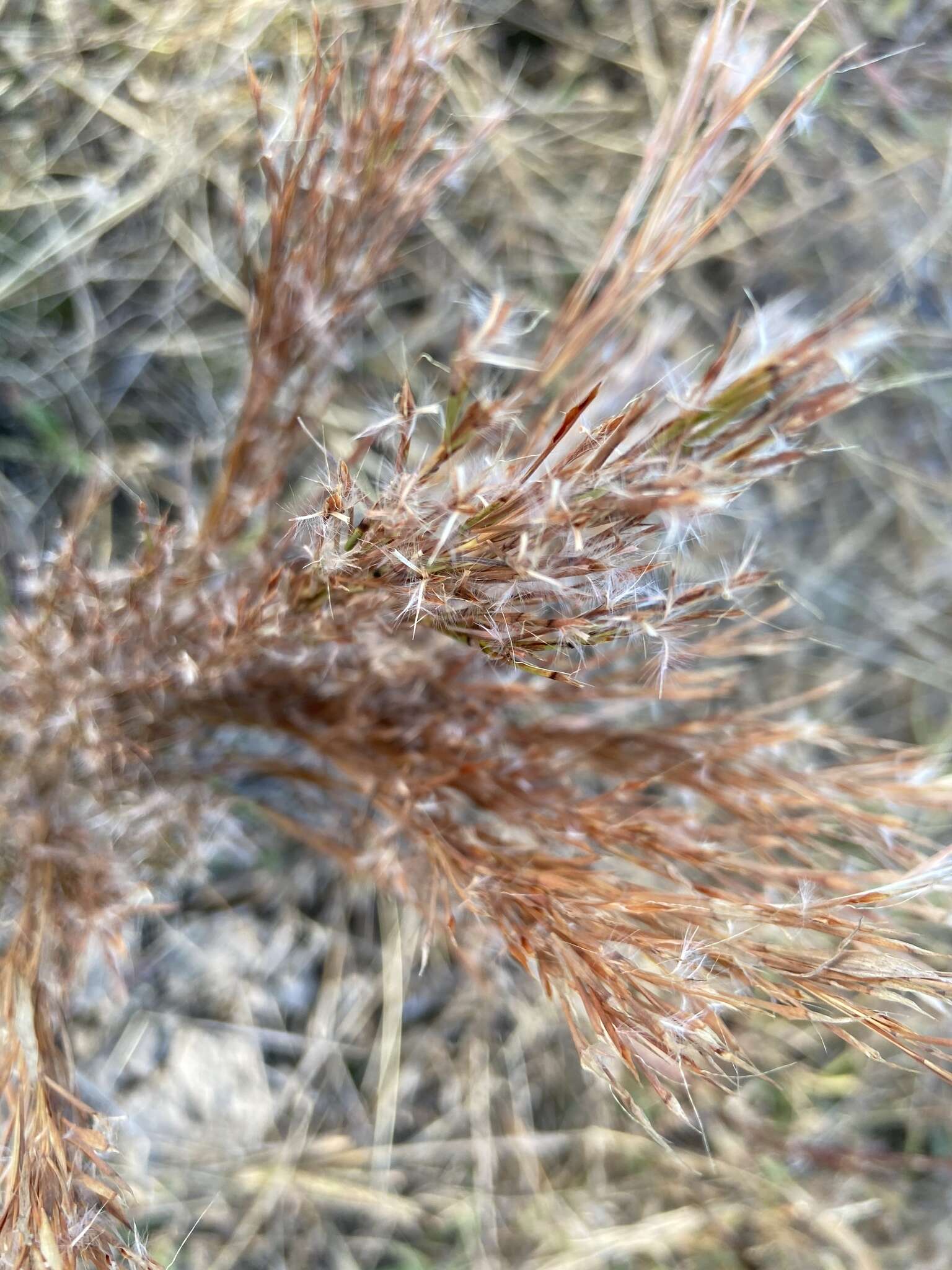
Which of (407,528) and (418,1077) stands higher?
(407,528)

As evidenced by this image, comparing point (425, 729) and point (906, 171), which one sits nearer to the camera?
point (425, 729)

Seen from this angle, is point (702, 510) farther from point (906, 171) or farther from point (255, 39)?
point (906, 171)

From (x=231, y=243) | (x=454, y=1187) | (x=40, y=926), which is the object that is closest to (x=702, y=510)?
(x=40, y=926)

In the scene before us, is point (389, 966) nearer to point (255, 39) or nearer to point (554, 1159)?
point (554, 1159)

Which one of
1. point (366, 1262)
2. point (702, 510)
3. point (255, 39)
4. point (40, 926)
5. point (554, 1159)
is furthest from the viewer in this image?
point (554, 1159)

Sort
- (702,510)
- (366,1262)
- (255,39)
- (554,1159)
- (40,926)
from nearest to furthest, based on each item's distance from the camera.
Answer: (702,510), (40,926), (255,39), (366,1262), (554,1159)

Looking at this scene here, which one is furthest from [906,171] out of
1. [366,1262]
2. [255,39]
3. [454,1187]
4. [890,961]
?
[366,1262]

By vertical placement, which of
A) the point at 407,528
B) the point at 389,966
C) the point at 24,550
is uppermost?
the point at 407,528
